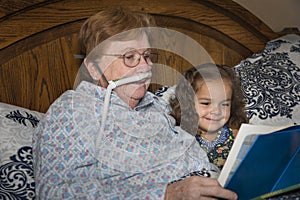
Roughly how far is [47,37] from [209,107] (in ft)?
1.80

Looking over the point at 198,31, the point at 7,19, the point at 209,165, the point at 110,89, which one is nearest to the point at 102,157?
the point at 110,89

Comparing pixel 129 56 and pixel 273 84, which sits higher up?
pixel 129 56

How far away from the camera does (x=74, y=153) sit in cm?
108

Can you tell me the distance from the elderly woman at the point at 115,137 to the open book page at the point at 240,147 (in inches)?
1.7

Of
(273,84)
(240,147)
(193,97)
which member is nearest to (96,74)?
(193,97)

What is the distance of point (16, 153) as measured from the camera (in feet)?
3.76

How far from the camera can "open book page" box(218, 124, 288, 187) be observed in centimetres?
90

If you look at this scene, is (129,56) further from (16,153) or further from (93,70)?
(16,153)

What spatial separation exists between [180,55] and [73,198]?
0.76 metres

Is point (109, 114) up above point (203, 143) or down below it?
above

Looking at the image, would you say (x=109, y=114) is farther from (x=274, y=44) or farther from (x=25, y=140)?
(x=274, y=44)

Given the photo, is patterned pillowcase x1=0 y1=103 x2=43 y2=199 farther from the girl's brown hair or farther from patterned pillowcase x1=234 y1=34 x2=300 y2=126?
patterned pillowcase x1=234 y1=34 x2=300 y2=126

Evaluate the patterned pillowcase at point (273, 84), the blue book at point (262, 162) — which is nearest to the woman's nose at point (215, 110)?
the patterned pillowcase at point (273, 84)

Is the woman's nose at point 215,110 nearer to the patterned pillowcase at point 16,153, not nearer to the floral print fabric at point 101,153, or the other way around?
the floral print fabric at point 101,153
